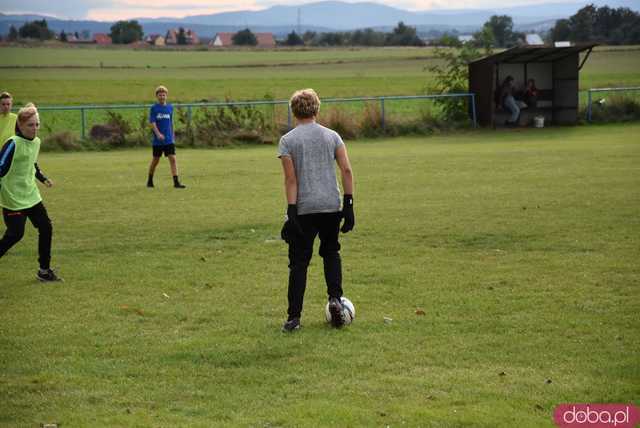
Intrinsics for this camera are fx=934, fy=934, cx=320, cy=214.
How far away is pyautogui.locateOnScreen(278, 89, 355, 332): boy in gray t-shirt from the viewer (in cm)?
746

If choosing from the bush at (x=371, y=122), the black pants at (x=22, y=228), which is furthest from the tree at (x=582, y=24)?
the black pants at (x=22, y=228)

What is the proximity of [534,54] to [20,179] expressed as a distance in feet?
81.4

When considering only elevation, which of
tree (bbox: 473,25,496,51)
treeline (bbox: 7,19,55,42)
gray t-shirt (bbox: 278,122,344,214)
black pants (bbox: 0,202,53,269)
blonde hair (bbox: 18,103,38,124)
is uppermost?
tree (bbox: 473,25,496,51)

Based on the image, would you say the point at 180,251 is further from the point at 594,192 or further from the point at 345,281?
the point at 594,192

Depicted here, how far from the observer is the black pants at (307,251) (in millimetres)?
7559

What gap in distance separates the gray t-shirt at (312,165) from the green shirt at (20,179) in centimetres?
339

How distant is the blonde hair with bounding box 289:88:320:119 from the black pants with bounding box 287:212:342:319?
0.82m

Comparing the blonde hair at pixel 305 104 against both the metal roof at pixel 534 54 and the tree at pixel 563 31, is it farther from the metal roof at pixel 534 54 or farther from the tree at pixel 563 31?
the tree at pixel 563 31

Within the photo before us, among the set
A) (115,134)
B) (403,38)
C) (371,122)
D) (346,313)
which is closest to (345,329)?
(346,313)

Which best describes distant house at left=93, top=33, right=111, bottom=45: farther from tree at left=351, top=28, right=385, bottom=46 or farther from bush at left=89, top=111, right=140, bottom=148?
bush at left=89, top=111, right=140, bottom=148

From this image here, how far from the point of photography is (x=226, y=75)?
7419cm

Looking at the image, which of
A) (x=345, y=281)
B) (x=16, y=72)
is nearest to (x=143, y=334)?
(x=345, y=281)

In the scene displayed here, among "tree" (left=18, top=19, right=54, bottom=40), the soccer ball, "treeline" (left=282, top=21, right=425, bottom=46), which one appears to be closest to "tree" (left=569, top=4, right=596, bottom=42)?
"tree" (left=18, top=19, right=54, bottom=40)

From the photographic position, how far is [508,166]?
20234mm
